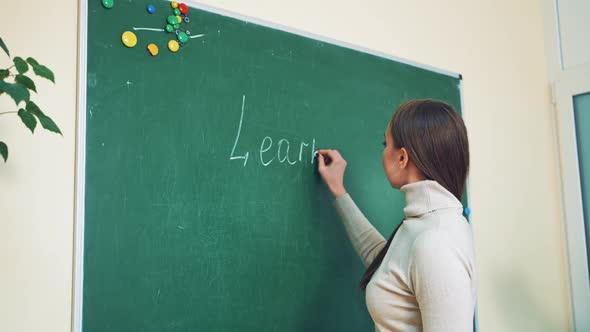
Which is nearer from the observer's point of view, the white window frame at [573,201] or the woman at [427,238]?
the woman at [427,238]

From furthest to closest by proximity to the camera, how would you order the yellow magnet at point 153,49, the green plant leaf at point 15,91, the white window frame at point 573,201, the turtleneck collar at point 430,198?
the white window frame at point 573,201, the yellow magnet at point 153,49, the turtleneck collar at point 430,198, the green plant leaf at point 15,91

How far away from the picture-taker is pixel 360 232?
1807 millimetres

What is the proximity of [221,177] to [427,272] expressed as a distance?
28.4 inches

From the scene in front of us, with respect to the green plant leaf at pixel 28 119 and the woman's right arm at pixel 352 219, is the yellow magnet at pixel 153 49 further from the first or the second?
the woman's right arm at pixel 352 219

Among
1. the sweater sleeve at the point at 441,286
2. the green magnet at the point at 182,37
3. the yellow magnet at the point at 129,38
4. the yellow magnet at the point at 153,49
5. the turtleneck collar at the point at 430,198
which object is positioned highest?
the green magnet at the point at 182,37

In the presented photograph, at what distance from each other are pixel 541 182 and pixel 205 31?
7.24 feet

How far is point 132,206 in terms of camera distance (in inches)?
57.5

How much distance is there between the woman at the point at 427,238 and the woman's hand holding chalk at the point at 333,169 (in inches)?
12.3

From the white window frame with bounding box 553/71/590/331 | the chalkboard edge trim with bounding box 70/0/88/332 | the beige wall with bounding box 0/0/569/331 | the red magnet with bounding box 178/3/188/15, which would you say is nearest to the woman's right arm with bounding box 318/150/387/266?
the beige wall with bounding box 0/0/569/331

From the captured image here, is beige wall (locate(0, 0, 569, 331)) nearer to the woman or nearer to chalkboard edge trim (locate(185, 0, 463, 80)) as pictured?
chalkboard edge trim (locate(185, 0, 463, 80))

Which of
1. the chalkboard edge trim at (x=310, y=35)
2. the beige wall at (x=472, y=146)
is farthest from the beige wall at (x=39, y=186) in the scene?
the chalkboard edge trim at (x=310, y=35)

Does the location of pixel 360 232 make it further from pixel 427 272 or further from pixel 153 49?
pixel 153 49

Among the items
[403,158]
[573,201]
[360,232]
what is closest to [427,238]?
[403,158]

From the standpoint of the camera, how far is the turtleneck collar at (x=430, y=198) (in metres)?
1.42
